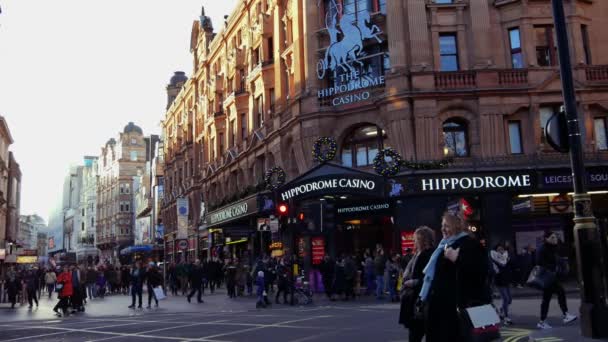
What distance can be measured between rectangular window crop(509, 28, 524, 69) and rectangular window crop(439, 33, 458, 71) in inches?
97.8

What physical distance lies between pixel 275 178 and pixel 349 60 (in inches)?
288

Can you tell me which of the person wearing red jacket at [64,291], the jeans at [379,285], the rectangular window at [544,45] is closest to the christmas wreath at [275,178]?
the jeans at [379,285]

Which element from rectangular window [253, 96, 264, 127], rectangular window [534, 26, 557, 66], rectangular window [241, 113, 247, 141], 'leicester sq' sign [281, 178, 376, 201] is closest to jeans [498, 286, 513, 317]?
'leicester sq' sign [281, 178, 376, 201]

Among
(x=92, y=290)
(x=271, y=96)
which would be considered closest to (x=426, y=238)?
(x=92, y=290)

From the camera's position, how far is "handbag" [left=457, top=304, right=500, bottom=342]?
5.63 m

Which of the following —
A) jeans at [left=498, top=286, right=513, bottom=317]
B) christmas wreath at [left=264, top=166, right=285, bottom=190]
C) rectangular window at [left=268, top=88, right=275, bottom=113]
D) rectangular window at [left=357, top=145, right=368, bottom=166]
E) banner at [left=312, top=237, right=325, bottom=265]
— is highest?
rectangular window at [left=268, top=88, right=275, bottom=113]

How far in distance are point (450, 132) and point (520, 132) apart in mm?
3090

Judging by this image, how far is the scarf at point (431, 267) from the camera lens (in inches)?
229

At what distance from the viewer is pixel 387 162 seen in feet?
84.3

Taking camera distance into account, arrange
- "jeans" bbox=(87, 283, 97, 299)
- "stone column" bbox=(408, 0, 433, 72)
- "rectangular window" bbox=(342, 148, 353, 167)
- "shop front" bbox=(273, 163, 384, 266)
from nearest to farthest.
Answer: "shop front" bbox=(273, 163, 384, 266) → "stone column" bbox=(408, 0, 433, 72) → "rectangular window" bbox=(342, 148, 353, 167) → "jeans" bbox=(87, 283, 97, 299)

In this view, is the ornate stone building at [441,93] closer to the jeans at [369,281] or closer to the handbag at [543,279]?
the jeans at [369,281]

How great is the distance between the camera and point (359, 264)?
28.2 meters

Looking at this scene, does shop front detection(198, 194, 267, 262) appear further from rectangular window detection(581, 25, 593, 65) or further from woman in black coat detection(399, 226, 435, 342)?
woman in black coat detection(399, 226, 435, 342)

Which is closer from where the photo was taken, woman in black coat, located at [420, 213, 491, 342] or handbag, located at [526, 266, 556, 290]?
woman in black coat, located at [420, 213, 491, 342]
